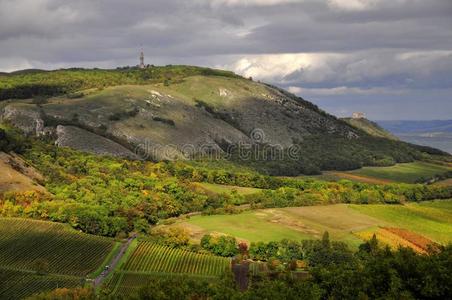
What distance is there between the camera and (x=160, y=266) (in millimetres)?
117562

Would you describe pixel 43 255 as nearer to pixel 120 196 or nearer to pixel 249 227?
pixel 120 196

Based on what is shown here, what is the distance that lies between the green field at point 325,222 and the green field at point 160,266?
13.7 m

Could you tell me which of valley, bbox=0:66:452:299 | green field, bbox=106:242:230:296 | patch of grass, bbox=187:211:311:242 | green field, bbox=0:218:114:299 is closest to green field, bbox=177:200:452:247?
patch of grass, bbox=187:211:311:242

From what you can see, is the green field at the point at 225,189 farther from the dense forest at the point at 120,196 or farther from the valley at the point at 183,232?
the dense forest at the point at 120,196

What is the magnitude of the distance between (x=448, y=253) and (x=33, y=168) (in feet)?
394

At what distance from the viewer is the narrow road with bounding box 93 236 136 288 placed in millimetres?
106494

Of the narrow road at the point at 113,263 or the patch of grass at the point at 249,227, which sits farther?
the patch of grass at the point at 249,227

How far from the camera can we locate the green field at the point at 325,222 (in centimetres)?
13975

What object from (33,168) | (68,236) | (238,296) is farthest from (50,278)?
(33,168)

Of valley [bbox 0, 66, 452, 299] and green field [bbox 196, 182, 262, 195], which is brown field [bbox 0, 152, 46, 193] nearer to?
valley [bbox 0, 66, 452, 299]

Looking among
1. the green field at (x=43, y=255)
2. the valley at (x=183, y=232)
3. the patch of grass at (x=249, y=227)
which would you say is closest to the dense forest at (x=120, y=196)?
the valley at (x=183, y=232)

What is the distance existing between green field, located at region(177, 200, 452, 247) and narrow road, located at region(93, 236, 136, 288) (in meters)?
16.0

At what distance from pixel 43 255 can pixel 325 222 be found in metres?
68.0

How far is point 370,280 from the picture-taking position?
79.3m
